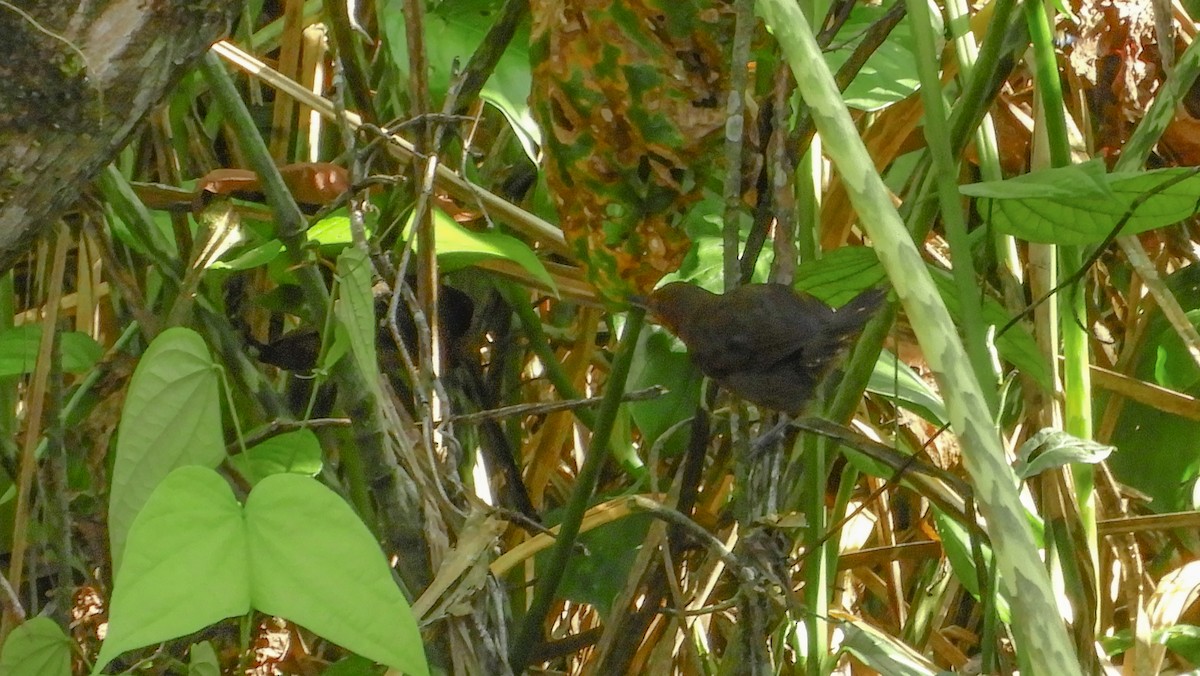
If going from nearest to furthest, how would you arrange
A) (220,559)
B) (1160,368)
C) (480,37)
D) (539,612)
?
(220,559) → (539,612) → (480,37) → (1160,368)

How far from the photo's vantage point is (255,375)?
658mm

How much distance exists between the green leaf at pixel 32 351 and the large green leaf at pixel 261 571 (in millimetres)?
380

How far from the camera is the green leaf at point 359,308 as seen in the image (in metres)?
0.46

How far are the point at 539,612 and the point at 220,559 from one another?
27 cm

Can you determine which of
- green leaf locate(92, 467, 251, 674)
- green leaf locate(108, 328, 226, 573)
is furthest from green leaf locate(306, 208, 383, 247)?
green leaf locate(92, 467, 251, 674)

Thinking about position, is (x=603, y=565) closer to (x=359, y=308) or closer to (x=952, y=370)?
(x=359, y=308)

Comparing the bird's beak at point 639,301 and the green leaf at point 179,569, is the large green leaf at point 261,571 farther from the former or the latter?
the bird's beak at point 639,301

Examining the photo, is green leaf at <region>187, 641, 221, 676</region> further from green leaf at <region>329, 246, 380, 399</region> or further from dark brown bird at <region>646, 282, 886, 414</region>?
dark brown bird at <region>646, 282, 886, 414</region>

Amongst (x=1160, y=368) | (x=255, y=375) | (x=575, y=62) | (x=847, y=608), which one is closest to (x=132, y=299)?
(x=255, y=375)

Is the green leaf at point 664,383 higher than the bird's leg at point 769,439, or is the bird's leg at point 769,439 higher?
the bird's leg at point 769,439

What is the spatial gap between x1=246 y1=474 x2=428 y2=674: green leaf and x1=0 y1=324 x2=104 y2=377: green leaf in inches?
15.3

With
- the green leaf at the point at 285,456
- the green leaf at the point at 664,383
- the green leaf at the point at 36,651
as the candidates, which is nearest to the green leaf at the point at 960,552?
the green leaf at the point at 664,383

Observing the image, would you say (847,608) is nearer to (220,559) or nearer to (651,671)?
(651,671)

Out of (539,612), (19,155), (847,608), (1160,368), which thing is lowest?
(847,608)
